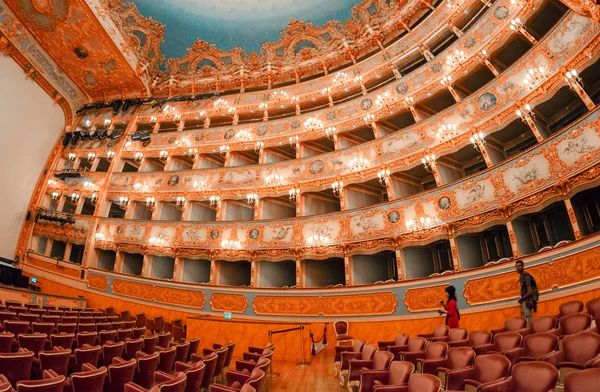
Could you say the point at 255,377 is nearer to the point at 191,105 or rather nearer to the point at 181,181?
the point at 181,181

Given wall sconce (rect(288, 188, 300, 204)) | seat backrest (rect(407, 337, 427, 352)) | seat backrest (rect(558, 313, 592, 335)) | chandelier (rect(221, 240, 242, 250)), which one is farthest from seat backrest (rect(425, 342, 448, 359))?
chandelier (rect(221, 240, 242, 250))

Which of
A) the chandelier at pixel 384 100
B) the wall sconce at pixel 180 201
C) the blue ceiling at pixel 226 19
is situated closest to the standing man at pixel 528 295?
the chandelier at pixel 384 100

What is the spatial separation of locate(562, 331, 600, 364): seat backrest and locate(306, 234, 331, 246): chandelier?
28.8 feet

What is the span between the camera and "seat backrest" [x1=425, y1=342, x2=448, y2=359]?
13.8ft

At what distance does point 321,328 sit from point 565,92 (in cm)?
1066

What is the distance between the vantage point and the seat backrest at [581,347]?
3.00 m

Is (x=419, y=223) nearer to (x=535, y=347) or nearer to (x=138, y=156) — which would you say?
(x=535, y=347)

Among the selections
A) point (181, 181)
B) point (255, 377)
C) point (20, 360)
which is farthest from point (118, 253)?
point (255, 377)

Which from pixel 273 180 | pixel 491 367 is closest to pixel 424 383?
pixel 491 367

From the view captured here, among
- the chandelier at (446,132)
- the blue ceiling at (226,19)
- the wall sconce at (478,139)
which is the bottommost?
the wall sconce at (478,139)

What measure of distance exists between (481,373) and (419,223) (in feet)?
24.7

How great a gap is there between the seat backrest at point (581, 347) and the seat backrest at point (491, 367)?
69 cm

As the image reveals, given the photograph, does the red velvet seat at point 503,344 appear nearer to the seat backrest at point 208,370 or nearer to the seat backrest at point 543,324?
the seat backrest at point 543,324

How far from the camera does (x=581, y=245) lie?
6480mm
